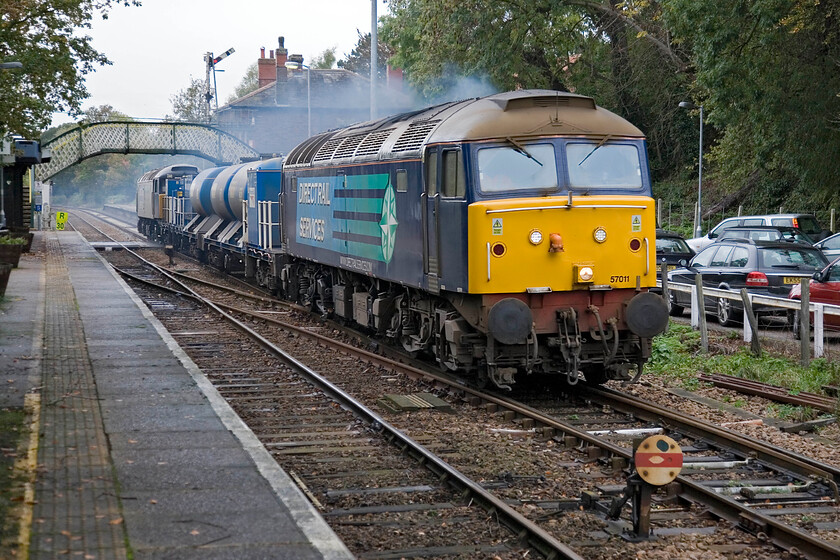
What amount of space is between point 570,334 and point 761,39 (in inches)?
713

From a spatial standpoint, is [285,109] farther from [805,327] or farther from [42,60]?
[805,327]

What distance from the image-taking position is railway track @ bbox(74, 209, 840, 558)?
293 inches

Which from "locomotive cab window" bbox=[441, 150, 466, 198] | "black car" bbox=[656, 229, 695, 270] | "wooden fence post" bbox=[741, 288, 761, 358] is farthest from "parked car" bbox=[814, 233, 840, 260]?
"locomotive cab window" bbox=[441, 150, 466, 198]

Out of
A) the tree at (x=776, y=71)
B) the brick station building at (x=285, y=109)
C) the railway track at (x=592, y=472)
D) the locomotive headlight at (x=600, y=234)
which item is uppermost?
the brick station building at (x=285, y=109)

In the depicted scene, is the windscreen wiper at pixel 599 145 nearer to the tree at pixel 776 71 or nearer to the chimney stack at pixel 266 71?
the tree at pixel 776 71

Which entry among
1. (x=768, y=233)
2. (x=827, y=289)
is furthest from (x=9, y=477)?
(x=768, y=233)

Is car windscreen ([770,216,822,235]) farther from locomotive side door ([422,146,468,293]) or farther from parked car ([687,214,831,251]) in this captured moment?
locomotive side door ([422,146,468,293])

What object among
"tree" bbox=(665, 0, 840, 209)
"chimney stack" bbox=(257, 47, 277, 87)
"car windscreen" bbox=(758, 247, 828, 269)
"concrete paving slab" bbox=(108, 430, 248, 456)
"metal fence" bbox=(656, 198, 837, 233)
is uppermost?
"chimney stack" bbox=(257, 47, 277, 87)

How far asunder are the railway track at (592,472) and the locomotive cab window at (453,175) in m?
2.32

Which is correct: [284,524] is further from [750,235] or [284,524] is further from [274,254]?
[750,235]

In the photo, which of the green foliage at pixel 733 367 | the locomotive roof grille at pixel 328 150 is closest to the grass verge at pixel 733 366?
the green foliage at pixel 733 367

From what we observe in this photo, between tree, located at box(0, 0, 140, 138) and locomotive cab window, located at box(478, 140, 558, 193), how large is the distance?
16899 millimetres

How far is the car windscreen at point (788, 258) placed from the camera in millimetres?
18938

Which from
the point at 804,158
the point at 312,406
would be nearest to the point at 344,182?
the point at 312,406
